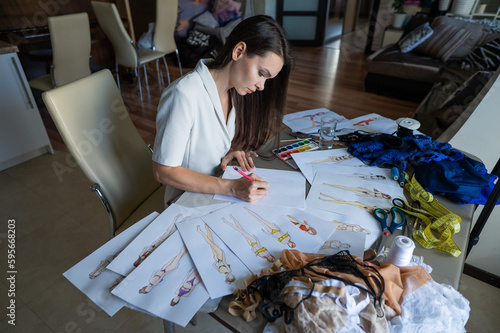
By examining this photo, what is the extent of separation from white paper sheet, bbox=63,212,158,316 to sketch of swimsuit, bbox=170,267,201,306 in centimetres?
11

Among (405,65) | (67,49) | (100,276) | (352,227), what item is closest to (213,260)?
(100,276)

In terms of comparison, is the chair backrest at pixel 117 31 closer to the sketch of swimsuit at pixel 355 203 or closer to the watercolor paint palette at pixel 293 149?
Result: the watercolor paint palette at pixel 293 149

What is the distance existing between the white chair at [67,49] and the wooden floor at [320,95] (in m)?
0.54

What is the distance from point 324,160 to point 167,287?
714 mm

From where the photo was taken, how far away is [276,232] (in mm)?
810

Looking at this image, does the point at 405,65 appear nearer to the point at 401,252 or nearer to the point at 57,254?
the point at 401,252

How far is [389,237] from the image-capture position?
80 centimetres

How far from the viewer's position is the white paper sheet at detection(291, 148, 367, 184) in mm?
1084

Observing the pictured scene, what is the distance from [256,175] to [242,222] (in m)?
0.23

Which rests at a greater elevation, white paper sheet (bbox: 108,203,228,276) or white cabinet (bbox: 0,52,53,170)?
white paper sheet (bbox: 108,203,228,276)

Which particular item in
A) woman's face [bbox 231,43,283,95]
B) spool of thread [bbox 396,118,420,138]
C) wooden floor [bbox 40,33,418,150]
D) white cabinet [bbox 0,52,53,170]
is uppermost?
woman's face [bbox 231,43,283,95]

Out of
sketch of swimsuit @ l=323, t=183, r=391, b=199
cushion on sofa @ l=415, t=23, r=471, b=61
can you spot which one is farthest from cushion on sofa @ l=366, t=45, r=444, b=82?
sketch of swimsuit @ l=323, t=183, r=391, b=199
